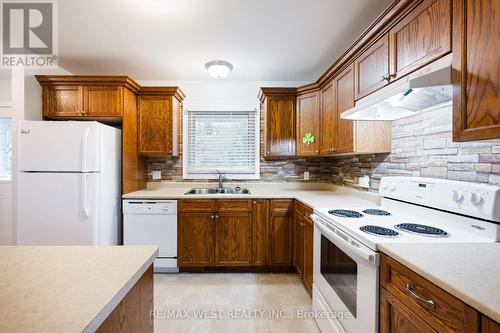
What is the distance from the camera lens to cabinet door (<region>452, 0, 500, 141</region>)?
0.82m

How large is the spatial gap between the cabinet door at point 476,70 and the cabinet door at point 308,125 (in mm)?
1734

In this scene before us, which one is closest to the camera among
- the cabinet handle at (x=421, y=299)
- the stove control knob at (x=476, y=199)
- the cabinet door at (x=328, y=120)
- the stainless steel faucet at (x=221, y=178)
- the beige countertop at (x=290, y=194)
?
the cabinet handle at (x=421, y=299)

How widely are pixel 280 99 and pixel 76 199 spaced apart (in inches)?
96.4

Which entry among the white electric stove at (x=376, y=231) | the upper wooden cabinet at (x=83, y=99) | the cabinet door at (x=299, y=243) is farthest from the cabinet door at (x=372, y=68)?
the upper wooden cabinet at (x=83, y=99)

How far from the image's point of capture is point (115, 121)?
282cm

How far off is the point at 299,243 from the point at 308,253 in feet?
1.16

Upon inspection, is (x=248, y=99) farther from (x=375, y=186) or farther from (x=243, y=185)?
(x=375, y=186)

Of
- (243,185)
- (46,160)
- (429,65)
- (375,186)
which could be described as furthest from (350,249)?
(46,160)

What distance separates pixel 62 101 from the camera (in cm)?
260

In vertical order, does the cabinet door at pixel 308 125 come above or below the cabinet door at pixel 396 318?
above

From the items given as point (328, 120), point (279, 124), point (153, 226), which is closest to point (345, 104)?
point (328, 120)

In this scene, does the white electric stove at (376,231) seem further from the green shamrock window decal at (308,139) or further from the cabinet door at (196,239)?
the cabinet door at (196,239)

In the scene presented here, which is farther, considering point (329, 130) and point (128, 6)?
point (329, 130)

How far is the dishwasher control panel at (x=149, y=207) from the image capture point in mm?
2576
